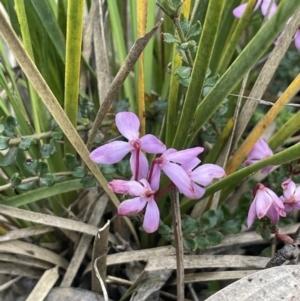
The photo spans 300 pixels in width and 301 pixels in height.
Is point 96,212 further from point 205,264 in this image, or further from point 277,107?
point 277,107

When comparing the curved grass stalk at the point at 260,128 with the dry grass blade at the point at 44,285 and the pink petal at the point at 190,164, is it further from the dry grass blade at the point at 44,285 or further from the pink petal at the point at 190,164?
the dry grass blade at the point at 44,285

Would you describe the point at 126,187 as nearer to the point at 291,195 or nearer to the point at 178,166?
the point at 178,166

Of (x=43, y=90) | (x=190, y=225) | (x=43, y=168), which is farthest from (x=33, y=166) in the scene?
(x=190, y=225)

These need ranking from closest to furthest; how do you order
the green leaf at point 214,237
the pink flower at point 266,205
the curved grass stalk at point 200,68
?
the curved grass stalk at point 200,68 → the pink flower at point 266,205 → the green leaf at point 214,237

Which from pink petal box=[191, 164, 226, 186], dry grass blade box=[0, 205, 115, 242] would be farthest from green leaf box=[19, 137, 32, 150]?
pink petal box=[191, 164, 226, 186]

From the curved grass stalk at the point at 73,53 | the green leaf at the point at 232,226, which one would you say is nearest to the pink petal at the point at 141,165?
the curved grass stalk at the point at 73,53

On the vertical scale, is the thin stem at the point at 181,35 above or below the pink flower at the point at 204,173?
above

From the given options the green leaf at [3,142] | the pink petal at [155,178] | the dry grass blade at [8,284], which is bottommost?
the dry grass blade at [8,284]
